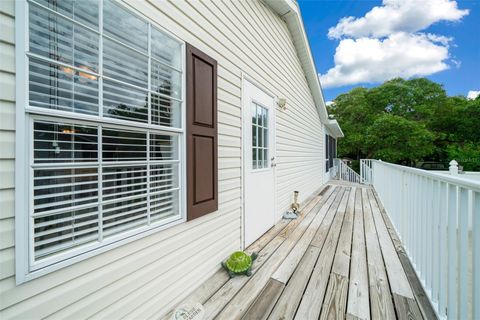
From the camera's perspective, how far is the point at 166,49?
5.23ft

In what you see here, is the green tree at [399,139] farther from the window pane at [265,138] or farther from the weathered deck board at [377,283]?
the window pane at [265,138]

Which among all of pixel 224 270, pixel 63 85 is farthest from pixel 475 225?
Result: pixel 63 85

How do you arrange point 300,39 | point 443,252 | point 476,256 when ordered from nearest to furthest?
point 476,256
point 443,252
point 300,39

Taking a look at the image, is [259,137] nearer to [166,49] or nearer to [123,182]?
[166,49]

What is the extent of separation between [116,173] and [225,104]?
1351 millimetres

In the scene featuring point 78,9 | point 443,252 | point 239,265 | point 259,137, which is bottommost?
point 239,265

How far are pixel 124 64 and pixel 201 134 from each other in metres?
0.76

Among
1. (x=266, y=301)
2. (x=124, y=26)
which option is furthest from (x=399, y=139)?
(x=124, y=26)

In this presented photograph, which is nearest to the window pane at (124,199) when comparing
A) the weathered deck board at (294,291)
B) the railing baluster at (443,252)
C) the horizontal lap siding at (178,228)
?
the horizontal lap siding at (178,228)

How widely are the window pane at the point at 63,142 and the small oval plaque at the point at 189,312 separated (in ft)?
4.16

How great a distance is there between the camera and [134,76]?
1361mm

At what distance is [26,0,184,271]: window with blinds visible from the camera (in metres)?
0.96

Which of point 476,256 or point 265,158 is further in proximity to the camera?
point 265,158

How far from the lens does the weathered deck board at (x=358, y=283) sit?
1.52 meters
